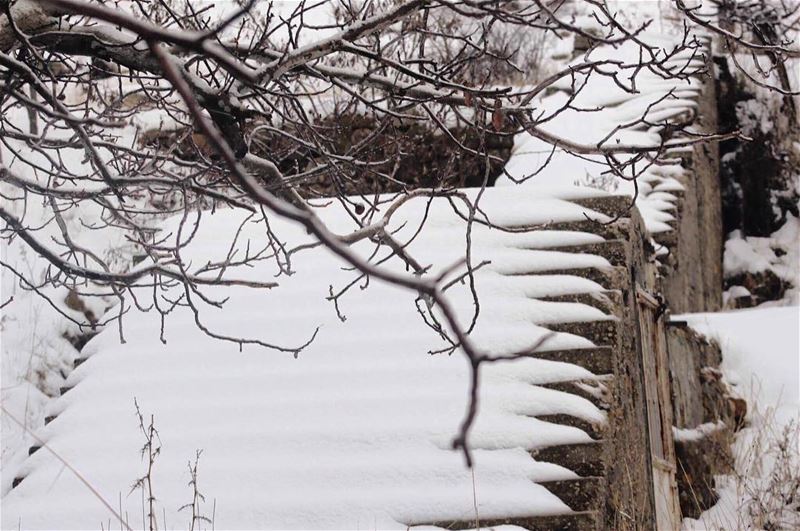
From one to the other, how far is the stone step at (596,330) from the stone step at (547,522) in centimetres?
86

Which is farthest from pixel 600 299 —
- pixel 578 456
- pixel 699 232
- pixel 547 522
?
pixel 699 232

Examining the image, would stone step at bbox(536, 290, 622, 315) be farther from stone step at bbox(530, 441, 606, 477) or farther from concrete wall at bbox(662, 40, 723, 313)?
concrete wall at bbox(662, 40, 723, 313)

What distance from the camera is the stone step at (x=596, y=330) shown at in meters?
3.98

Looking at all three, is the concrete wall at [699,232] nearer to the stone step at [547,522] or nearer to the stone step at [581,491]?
the stone step at [581,491]

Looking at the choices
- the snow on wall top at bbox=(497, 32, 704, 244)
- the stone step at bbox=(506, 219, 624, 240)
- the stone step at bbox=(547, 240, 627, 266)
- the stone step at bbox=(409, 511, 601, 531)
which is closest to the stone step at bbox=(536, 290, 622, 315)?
the stone step at bbox=(547, 240, 627, 266)

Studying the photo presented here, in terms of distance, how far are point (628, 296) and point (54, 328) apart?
5.04 meters

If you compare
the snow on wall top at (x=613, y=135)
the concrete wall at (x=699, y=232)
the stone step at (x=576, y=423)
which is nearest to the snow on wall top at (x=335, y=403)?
the stone step at (x=576, y=423)

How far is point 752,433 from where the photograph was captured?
6.05m

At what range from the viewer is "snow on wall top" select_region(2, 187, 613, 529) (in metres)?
3.60

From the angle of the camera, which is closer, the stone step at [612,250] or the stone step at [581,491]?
the stone step at [581,491]

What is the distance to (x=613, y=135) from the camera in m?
6.52

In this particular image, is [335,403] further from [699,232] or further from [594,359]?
[699,232]

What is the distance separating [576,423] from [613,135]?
3.39 m

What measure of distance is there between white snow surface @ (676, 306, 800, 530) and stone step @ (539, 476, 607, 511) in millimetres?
1815
